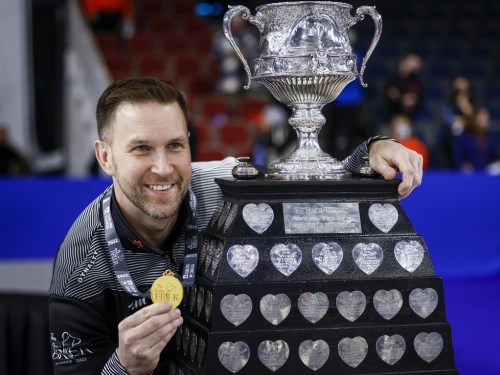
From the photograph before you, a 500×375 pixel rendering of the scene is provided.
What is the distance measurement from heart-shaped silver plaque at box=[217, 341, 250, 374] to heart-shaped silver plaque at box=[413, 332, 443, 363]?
14.3 inches

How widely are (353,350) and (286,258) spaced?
23 centimetres

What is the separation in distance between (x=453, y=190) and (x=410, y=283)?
12.4 ft

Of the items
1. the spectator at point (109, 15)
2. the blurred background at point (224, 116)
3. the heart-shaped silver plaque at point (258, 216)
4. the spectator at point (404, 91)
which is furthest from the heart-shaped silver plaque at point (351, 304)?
the spectator at point (109, 15)

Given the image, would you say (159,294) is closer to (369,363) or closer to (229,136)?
(369,363)

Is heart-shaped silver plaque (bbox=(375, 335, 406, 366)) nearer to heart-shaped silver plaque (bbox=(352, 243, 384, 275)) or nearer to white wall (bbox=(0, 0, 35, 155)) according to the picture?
heart-shaped silver plaque (bbox=(352, 243, 384, 275))

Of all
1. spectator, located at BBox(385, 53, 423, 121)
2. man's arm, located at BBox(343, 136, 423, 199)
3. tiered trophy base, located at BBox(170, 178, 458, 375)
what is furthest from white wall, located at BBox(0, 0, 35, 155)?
tiered trophy base, located at BBox(170, 178, 458, 375)

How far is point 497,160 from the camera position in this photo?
8891mm

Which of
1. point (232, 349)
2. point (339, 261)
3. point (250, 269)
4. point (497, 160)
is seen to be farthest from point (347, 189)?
point (497, 160)

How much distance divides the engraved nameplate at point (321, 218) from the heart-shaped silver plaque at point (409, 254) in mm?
96

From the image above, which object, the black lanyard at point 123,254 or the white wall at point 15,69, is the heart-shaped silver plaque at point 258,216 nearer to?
the black lanyard at point 123,254

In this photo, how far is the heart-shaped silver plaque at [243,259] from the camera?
6.09 ft

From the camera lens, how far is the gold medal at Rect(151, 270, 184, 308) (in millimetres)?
1854

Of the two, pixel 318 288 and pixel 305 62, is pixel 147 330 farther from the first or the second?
pixel 305 62

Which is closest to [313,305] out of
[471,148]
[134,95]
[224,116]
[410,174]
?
[410,174]
